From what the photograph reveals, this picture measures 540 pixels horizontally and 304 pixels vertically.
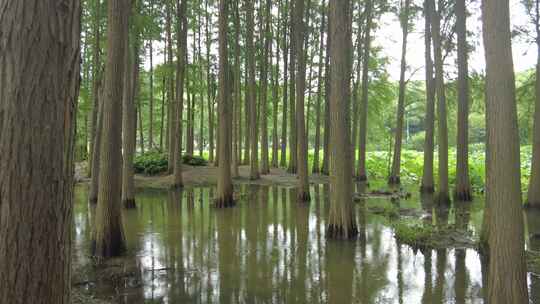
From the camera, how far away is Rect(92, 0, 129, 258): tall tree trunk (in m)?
7.42

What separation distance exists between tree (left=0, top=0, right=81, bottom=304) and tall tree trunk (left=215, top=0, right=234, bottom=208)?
11161mm

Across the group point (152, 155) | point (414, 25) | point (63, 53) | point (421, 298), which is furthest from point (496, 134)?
point (152, 155)

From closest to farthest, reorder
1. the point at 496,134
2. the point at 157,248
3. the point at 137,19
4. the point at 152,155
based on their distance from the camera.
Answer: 1. the point at 496,134
2. the point at 157,248
3. the point at 137,19
4. the point at 152,155

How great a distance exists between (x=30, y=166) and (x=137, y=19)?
9851 millimetres

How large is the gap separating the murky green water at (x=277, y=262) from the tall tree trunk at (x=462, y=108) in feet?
7.89

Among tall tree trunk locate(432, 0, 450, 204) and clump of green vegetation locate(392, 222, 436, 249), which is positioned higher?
tall tree trunk locate(432, 0, 450, 204)

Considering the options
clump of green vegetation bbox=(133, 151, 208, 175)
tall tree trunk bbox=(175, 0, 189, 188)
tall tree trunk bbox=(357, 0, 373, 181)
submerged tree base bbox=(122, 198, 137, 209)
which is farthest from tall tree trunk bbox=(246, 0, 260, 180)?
submerged tree base bbox=(122, 198, 137, 209)

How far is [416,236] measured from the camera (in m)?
8.66

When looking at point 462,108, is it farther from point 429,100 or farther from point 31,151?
point 31,151

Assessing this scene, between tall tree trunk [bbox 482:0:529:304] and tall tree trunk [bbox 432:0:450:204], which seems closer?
tall tree trunk [bbox 482:0:529:304]

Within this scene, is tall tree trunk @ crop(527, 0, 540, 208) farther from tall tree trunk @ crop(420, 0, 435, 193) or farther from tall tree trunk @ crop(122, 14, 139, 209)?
tall tree trunk @ crop(122, 14, 139, 209)

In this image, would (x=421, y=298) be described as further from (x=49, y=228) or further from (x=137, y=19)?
(x=137, y=19)

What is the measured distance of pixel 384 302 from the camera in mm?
5355

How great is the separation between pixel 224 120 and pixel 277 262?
6.95 meters
